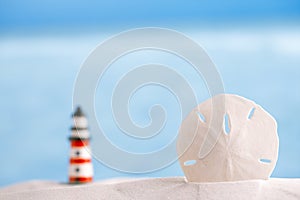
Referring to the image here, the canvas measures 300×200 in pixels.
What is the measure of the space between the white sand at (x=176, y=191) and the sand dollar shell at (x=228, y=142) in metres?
0.10

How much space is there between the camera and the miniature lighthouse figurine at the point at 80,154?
4.14 meters

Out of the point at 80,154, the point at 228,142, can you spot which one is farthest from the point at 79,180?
the point at 228,142

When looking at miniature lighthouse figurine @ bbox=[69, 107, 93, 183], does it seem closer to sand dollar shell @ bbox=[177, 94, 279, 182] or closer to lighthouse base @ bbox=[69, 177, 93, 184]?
lighthouse base @ bbox=[69, 177, 93, 184]

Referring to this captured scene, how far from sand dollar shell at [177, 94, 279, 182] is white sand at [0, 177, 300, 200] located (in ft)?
0.34

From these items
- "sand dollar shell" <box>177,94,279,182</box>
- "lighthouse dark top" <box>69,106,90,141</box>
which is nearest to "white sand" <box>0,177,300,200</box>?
"sand dollar shell" <box>177,94,279,182</box>

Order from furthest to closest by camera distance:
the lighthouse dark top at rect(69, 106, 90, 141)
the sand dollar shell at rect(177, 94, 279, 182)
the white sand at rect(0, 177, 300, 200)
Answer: the lighthouse dark top at rect(69, 106, 90, 141) → the sand dollar shell at rect(177, 94, 279, 182) → the white sand at rect(0, 177, 300, 200)

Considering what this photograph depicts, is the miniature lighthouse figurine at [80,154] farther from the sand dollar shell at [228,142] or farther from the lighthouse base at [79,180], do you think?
the sand dollar shell at [228,142]

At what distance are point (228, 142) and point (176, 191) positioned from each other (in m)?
0.34

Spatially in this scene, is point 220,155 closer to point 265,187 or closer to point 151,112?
point 265,187

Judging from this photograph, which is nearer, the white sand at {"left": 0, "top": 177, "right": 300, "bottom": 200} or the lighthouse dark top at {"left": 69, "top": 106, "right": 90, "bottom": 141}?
the white sand at {"left": 0, "top": 177, "right": 300, "bottom": 200}

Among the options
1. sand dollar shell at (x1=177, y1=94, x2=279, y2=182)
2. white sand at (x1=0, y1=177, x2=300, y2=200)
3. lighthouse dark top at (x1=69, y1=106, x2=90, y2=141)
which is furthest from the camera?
lighthouse dark top at (x1=69, y1=106, x2=90, y2=141)

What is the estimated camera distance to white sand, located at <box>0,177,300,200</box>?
185 centimetres

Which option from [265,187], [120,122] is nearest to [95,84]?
[120,122]

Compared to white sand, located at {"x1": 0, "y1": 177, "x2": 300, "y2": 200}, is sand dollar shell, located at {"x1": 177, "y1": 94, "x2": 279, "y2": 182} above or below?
above
